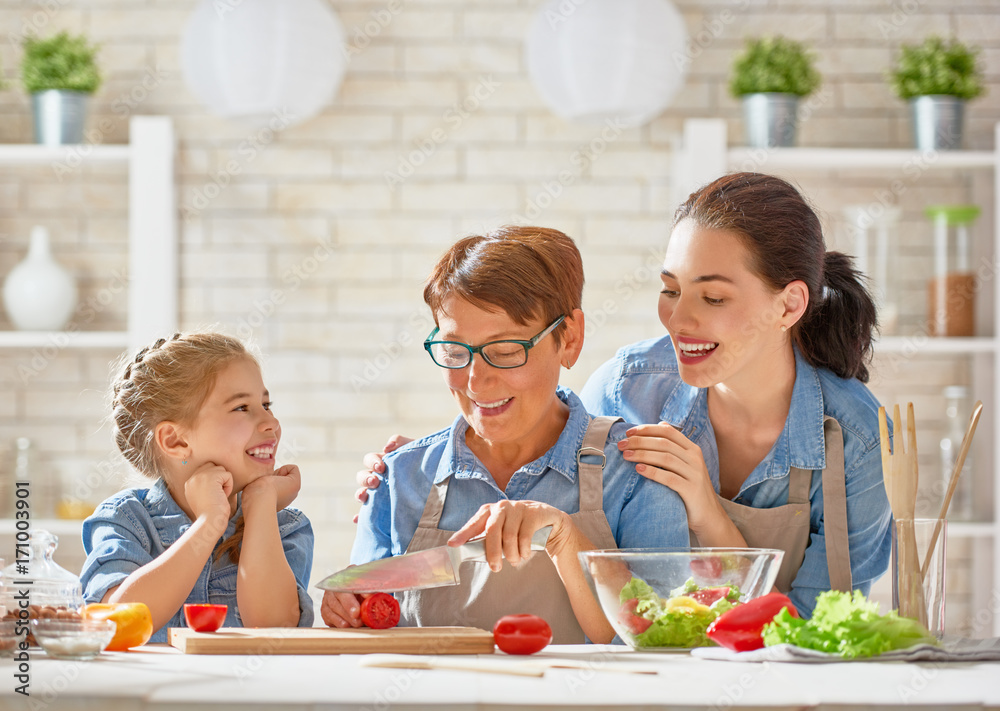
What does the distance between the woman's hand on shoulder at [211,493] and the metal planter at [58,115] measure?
201cm

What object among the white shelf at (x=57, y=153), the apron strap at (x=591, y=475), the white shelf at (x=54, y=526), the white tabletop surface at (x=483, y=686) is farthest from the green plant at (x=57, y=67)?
the white tabletop surface at (x=483, y=686)

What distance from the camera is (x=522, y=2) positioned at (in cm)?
362

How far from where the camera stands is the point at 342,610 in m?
1.54

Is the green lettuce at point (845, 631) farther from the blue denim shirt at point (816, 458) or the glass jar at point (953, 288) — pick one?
the glass jar at point (953, 288)

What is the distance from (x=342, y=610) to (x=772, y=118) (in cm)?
246

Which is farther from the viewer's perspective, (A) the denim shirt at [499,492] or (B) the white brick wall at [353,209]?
(B) the white brick wall at [353,209]

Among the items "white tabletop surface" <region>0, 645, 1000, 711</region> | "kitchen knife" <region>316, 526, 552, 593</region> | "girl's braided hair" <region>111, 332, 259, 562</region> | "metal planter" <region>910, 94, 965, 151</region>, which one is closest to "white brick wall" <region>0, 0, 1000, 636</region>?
"metal planter" <region>910, 94, 965, 151</region>

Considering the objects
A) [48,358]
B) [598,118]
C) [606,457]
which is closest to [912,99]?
[598,118]

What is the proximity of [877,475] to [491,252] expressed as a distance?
2.75ft

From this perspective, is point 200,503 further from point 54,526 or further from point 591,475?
point 54,526

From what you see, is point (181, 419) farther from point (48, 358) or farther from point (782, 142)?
point (782, 142)

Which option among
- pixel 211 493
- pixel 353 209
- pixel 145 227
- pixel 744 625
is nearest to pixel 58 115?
pixel 145 227

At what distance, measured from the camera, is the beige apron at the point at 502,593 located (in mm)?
1720

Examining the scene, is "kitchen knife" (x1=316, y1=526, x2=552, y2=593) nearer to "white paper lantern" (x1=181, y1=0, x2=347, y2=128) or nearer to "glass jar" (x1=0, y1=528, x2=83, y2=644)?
"glass jar" (x1=0, y1=528, x2=83, y2=644)
